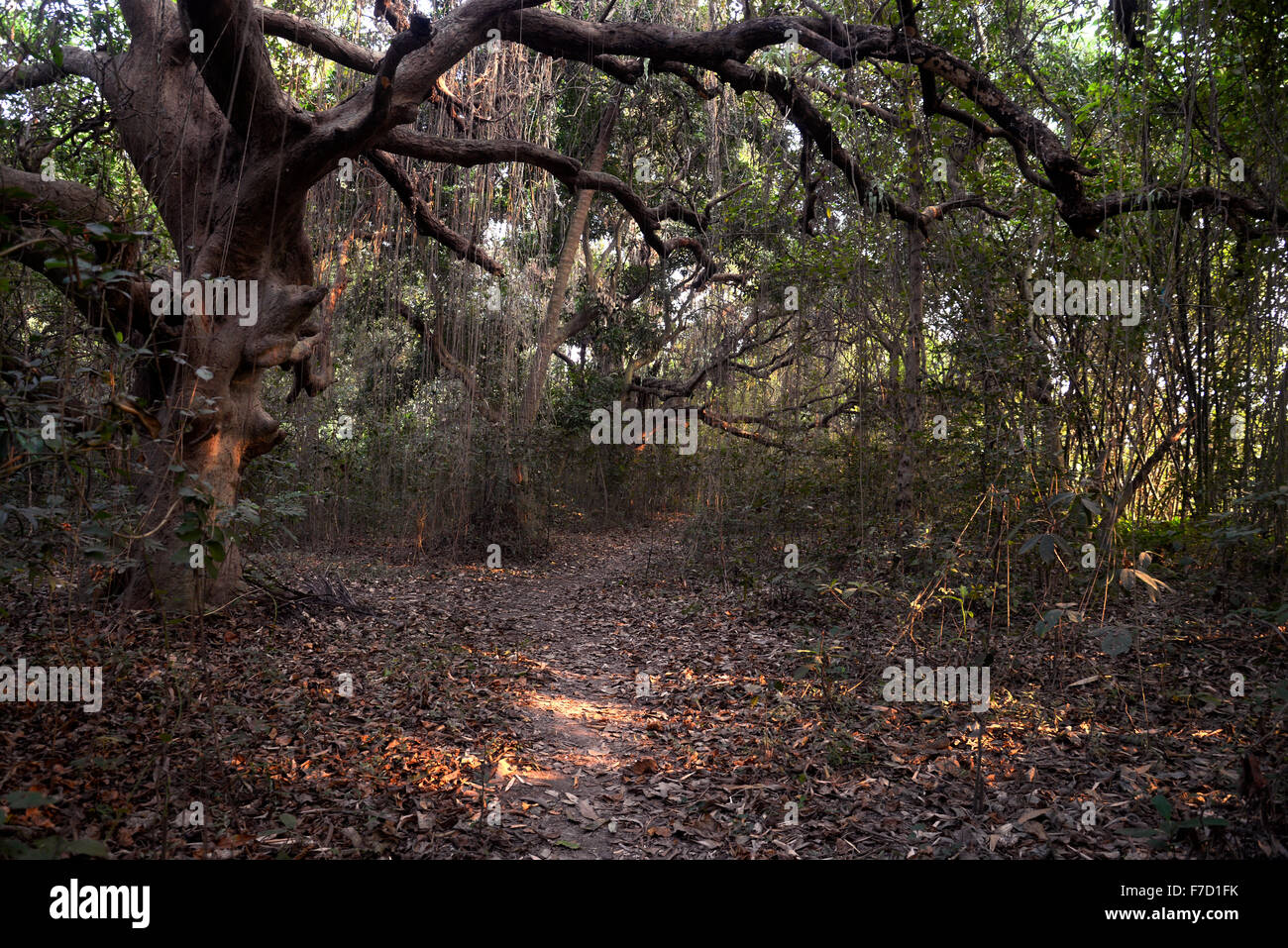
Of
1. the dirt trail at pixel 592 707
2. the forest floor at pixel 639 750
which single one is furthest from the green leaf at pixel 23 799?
the dirt trail at pixel 592 707

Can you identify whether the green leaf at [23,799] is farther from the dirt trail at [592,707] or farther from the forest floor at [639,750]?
the dirt trail at [592,707]

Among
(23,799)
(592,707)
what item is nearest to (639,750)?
(592,707)

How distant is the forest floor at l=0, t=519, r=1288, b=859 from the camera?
7.73ft

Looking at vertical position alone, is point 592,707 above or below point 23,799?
below

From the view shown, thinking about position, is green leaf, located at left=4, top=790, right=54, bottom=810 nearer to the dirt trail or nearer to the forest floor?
the forest floor

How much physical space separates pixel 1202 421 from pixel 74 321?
5697 mm

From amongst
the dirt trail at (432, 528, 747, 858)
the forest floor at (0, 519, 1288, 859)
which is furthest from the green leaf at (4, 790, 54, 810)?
the dirt trail at (432, 528, 747, 858)

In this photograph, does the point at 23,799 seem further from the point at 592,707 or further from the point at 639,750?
the point at 592,707

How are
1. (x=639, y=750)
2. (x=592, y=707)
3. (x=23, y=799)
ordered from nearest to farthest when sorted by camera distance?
(x=23, y=799) < (x=639, y=750) < (x=592, y=707)

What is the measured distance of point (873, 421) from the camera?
645cm

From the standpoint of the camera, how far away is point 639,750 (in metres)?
3.48

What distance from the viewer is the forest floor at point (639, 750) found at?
2.36 meters

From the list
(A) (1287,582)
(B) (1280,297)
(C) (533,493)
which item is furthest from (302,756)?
(C) (533,493)
